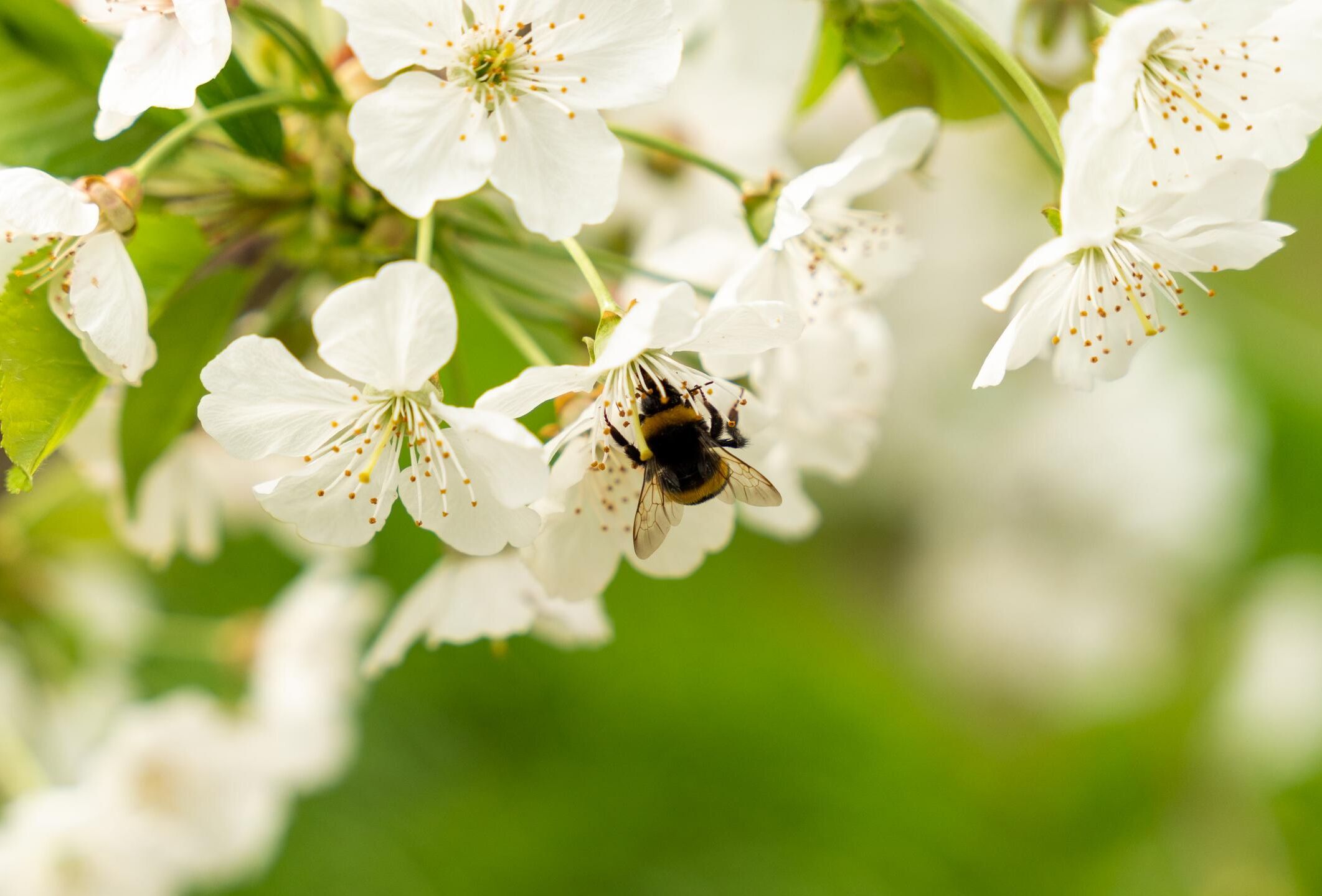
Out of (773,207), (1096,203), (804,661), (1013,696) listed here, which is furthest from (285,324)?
(1013,696)

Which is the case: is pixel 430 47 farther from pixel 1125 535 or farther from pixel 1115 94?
pixel 1125 535

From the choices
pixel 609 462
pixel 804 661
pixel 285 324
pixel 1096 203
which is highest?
pixel 1096 203

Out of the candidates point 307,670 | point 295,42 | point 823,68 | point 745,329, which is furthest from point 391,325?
point 307,670

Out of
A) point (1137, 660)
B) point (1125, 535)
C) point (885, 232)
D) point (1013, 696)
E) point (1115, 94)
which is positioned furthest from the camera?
point (1013, 696)

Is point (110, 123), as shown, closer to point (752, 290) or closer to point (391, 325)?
point (391, 325)

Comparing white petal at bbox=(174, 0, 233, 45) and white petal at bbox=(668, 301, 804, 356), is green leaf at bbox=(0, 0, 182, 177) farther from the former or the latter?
white petal at bbox=(668, 301, 804, 356)

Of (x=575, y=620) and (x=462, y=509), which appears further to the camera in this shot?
(x=575, y=620)
